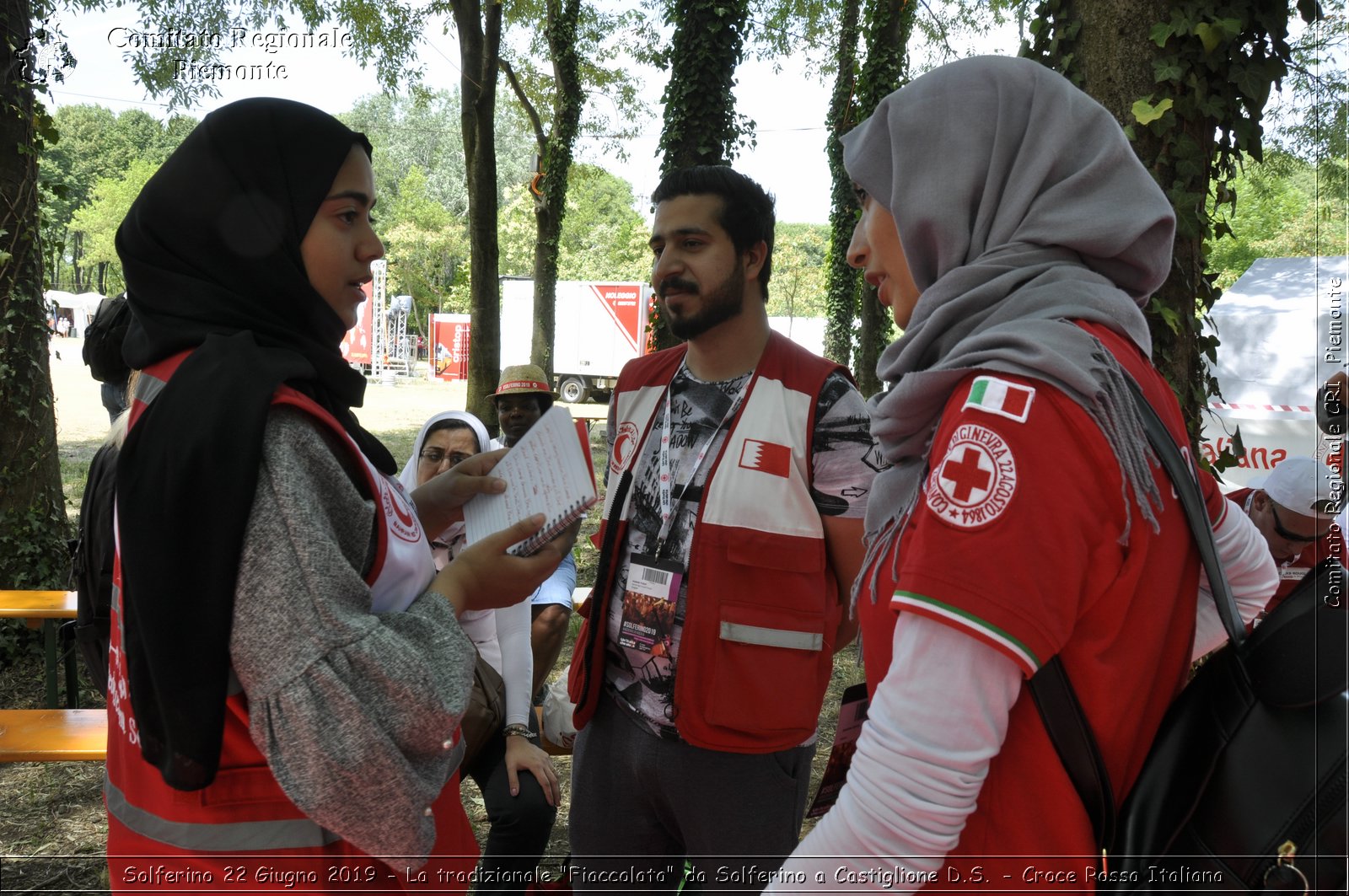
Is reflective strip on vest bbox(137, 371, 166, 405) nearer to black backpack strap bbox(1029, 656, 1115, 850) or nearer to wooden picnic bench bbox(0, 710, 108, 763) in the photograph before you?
black backpack strap bbox(1029, 656, 1115, 850)

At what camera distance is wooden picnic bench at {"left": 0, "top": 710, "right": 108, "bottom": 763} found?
3.50 meters

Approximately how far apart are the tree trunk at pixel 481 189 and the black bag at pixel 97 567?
850cm

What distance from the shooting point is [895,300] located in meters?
1.52

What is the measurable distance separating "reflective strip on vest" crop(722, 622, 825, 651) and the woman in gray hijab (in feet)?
3.20

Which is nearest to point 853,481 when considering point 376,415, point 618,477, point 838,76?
point 618,477

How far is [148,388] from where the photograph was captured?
145 cm

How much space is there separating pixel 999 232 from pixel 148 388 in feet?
4.40

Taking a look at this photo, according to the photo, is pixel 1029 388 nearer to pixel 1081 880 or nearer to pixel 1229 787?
pixel 1229 787

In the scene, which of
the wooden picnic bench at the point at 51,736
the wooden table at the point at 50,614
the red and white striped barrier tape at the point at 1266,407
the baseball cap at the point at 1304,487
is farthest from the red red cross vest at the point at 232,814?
the red and white striped barrier tape at the point at 1266,407


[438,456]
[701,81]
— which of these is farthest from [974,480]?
[701,81]

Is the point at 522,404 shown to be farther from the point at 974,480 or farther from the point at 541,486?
the point at 974,480

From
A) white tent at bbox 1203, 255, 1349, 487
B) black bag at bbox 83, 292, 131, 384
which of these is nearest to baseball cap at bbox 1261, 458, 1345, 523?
black bag at bbox 83, 292, 131, 384

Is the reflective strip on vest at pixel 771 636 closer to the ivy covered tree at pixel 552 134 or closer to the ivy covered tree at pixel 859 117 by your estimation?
the ivy covered tree at pixel 859 117

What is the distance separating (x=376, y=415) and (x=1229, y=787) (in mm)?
20975
